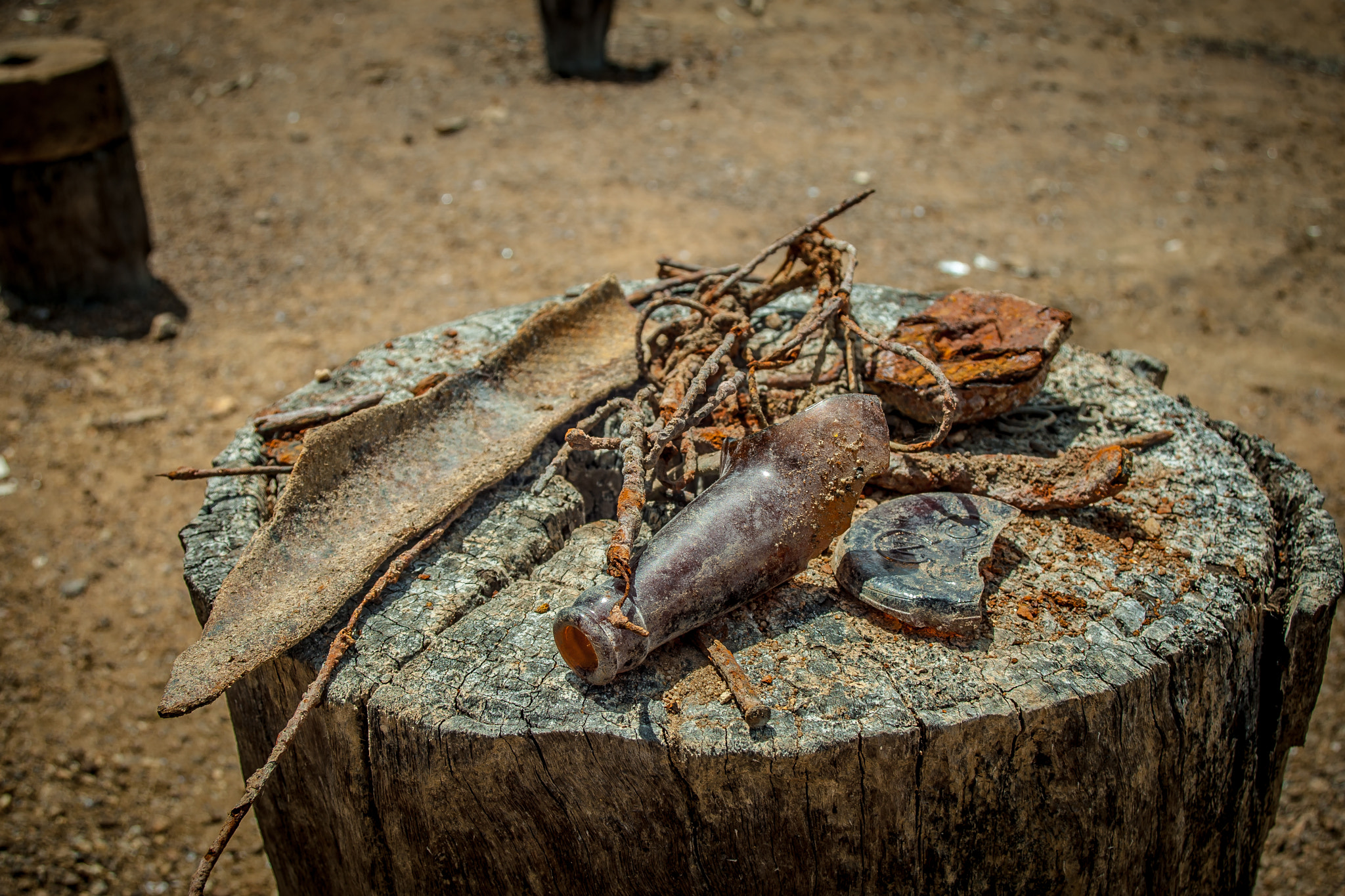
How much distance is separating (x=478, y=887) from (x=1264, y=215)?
6.44m

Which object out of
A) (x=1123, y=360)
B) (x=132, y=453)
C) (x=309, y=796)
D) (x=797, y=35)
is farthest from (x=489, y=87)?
(x=309, y=796)

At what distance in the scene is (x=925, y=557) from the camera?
4.87 feet

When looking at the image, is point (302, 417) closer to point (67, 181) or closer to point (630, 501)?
point (630, 501)

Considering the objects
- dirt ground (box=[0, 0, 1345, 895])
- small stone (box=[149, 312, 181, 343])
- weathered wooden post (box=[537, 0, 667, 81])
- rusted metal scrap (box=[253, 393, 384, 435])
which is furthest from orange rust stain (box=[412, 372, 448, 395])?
weathered wooden post (box=[537, 0, 667, 81])

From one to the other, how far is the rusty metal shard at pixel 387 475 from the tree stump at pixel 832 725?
0.08m

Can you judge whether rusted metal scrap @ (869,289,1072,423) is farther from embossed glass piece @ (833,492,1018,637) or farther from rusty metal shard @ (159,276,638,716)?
rusty metal shard @ (159,276,638,716)

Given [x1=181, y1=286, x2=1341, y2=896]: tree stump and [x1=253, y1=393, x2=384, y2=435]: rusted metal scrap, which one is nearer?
[x1=181, y1=286, x2=1341, y2=896]: tree stump

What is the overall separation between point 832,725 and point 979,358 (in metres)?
0.89

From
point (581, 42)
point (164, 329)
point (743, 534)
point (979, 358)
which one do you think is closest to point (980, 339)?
point (979, 358)

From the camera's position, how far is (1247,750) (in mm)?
1601

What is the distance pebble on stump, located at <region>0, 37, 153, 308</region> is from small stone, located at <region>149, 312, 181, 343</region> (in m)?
0.44

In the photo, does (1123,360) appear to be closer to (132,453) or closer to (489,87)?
(132,453)

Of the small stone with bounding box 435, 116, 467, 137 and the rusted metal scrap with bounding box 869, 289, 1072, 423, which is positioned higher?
the rusted metal scrap with bounding box 869, 289, 1072, 423

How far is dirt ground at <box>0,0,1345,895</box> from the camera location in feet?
9.80
